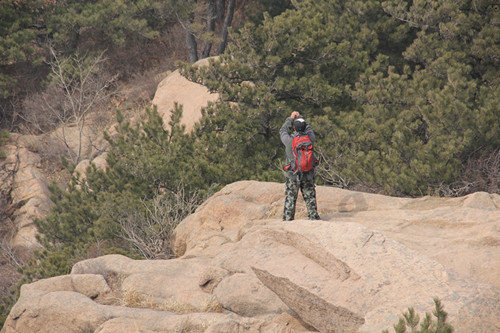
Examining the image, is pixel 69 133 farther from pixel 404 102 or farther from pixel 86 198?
pixel 404 102

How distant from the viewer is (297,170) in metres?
7.76

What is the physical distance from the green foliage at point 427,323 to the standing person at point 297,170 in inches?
134

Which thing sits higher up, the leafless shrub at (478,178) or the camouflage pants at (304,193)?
the camouflage pants at (304,193)

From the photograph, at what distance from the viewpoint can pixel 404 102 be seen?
1427cm

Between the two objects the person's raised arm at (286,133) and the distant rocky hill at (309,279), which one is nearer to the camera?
the distant rocky hill at (309,279)

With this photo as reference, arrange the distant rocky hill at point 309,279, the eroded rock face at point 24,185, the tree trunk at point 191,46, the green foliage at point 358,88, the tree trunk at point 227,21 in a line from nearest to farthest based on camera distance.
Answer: the distant rocky hill at point 309,279
the green foliage at point 358,88
the eroded rock face at point 24,185
the tree trunk at point 227,21
the tree trunk at point 191,46

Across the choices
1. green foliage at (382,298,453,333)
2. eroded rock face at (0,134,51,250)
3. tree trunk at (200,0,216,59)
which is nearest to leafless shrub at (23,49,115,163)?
eroded rock face at (0,134,51,250)

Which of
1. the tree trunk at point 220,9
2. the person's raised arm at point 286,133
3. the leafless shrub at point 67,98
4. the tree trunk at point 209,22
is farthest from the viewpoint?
the tree trunk at point 220,9

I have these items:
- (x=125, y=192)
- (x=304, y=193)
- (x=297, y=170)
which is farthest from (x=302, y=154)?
(x=125, y=192)

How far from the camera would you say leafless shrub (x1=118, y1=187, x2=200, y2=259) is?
11.2m

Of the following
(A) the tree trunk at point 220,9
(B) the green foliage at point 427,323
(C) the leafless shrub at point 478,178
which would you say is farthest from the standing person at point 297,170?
(A) the tree trunk at point 220,9

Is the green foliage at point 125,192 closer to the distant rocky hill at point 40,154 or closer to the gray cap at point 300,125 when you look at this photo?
the distant rocky hill at point 40,154

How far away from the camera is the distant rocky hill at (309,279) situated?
5263mm

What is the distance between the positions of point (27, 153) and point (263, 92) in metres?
12.9
